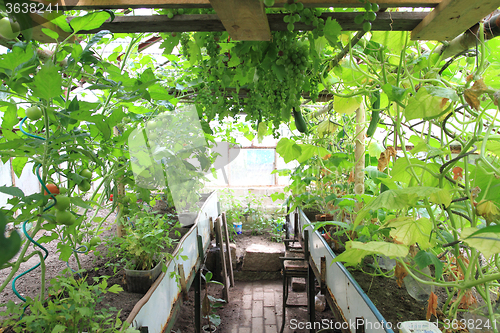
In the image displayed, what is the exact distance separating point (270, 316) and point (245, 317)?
0.26 meters

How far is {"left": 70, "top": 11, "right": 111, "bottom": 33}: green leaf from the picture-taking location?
0.64m

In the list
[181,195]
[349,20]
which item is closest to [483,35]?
[349,20]

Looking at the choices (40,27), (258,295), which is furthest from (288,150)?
(258,295)

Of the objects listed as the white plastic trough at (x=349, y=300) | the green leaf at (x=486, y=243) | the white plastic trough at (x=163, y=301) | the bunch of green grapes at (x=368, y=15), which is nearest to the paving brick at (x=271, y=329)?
the white plastic trough at (x=163, y=301)

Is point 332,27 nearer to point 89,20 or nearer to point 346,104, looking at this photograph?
point 89,20

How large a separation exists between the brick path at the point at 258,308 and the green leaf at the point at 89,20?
2.76m

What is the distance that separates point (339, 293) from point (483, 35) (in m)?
1.05

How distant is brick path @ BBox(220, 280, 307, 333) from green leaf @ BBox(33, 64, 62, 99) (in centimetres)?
270

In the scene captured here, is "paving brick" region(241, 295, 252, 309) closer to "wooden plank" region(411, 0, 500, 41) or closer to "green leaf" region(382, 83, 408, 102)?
"green leaf" region(382, 83, 408, 102)

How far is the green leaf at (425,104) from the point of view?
30.4 inches

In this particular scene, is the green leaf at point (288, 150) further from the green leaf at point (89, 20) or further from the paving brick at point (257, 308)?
the paving brick at point (257, 308)

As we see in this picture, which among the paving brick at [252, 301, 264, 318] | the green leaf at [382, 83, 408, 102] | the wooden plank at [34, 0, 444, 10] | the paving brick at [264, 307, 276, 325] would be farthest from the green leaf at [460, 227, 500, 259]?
the paving brick at [252, 301, 264, 318]

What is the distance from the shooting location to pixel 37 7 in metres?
0.61

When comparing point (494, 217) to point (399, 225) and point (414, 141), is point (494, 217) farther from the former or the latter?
point (414, 141)
